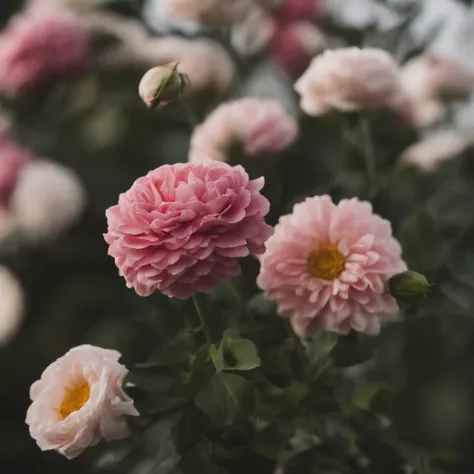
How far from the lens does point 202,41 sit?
553mm

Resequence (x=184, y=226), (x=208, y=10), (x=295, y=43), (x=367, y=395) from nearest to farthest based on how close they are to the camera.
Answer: (x=184, y=226) → (x=367, y=395) → (x=208, y=10) → (x=295, y=43)

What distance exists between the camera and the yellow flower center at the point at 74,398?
29 centimetres

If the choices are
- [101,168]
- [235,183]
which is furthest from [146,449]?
[101,168]

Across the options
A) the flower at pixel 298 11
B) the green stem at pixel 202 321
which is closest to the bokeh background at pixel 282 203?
the flower at pixel 298 11

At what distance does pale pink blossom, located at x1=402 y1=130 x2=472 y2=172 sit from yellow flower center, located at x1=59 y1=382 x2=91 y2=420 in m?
0.28

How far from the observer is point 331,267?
298 millimetres

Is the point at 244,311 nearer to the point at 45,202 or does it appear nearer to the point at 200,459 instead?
the point at 200,459

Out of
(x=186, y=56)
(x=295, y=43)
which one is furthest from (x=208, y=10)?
(x=295, y=43)

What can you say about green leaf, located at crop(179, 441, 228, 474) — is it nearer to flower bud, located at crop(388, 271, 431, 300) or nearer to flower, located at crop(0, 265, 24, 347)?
flower bud, located at crop(388, 271, 431, 300)

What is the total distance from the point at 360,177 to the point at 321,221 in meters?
0.14

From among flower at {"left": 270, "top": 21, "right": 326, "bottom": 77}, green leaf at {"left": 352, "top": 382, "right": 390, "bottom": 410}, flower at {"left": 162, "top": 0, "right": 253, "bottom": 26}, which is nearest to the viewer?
green leaf at {"left": 352, "top": 382, "right": 390, "bottom": 410}

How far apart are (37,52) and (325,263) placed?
344 millimetres

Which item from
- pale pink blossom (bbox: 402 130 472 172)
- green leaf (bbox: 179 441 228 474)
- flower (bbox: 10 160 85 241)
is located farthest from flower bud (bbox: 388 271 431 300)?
flower (bbox: 10 160 85 241)

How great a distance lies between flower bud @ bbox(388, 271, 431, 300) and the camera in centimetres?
→ 28
